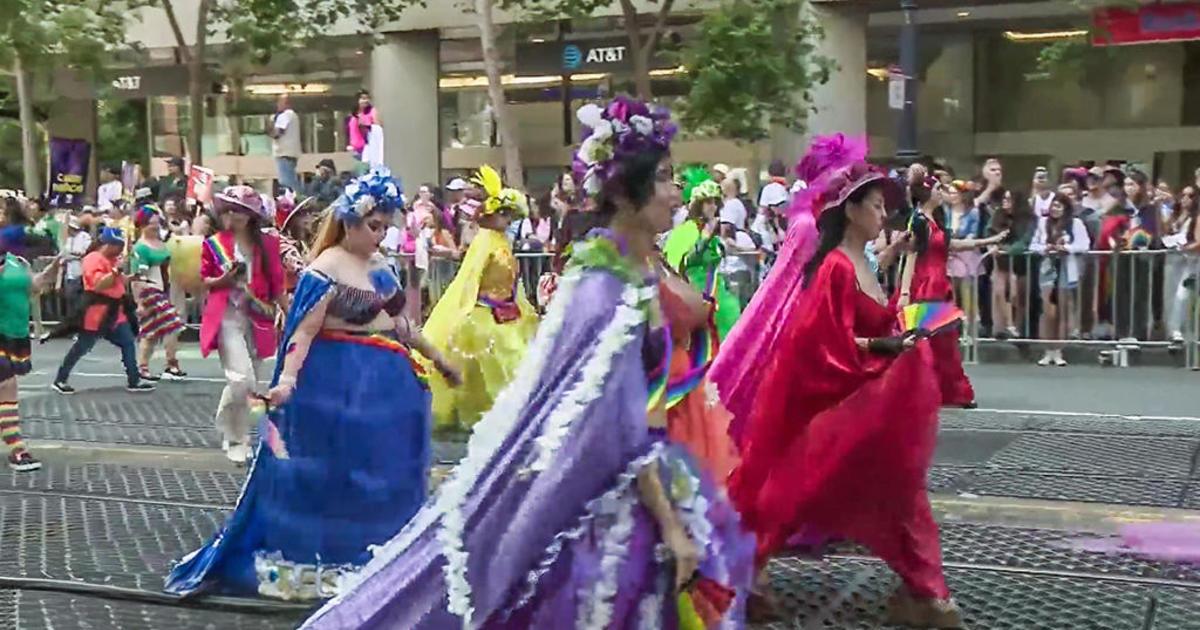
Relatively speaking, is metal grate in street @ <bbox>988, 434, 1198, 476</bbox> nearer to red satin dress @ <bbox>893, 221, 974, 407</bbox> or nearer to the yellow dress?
red satin dress @ <bbox>893, 221, 974, 407</bbox>

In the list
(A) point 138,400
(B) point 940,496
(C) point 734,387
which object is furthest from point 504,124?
(C) point 734,387

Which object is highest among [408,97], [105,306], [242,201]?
[408,97]

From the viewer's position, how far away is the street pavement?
20.4ft

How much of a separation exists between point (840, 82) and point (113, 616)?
17469 millimetres

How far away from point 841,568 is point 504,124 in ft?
48.8

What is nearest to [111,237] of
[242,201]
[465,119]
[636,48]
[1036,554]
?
[242,201]

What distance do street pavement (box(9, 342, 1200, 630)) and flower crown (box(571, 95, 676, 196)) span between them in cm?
250

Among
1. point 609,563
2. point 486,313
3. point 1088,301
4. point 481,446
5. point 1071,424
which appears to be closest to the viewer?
point 609,563

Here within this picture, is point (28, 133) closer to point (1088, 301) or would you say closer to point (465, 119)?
point (465, 119)

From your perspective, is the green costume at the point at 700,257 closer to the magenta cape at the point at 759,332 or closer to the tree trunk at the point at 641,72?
the magenta cape at the point at 759,332

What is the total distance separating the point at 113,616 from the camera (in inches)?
249

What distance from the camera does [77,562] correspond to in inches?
286

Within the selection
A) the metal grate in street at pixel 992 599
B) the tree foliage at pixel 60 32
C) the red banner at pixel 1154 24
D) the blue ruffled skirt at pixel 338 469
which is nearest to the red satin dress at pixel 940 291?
the metal grate in street at pixel 992 599

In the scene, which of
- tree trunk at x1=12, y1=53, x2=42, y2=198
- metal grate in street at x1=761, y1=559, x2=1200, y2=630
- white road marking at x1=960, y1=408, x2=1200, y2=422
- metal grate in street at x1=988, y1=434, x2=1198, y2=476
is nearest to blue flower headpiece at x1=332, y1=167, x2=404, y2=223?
metal grate in street at x1=761, y1=559, x2=1200, y2=630
